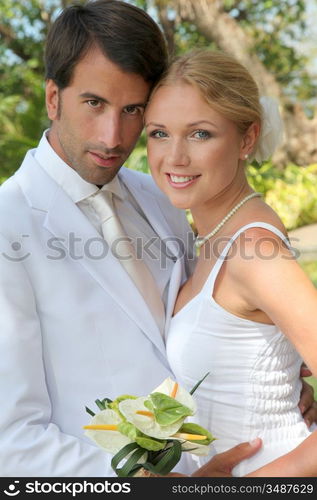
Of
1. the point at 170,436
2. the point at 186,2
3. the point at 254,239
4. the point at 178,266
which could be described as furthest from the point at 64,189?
the point at 186,2

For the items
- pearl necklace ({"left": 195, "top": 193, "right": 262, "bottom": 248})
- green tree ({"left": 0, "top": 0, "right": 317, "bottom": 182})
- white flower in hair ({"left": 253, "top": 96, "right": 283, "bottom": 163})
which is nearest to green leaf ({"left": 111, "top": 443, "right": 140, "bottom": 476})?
pearl necklace ({"left": 195, "top": 193, "right": 262, "bottom": 248})

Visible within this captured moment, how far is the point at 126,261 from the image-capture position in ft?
10.6

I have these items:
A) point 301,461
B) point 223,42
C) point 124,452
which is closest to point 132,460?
point 124,452

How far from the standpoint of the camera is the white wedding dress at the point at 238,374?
112 inches

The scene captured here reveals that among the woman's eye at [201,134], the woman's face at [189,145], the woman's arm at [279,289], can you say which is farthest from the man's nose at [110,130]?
the woman's arm at [279,289]

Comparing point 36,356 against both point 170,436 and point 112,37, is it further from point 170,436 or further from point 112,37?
point 112,37

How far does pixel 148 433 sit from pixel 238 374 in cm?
65

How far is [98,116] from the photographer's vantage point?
3.21m

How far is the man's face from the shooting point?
315 cm

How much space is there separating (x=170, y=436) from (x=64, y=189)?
1.33 meters

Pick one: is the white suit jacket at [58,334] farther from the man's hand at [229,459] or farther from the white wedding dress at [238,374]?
the man's hand at [229,459]

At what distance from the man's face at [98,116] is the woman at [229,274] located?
4.8 inches

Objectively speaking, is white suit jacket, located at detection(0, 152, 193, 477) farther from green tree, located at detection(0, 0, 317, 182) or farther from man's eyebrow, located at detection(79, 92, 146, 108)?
green tree, located at detection(0, 0, 317, 182)

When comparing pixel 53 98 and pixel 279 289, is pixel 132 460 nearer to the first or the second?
pixel 279 289
